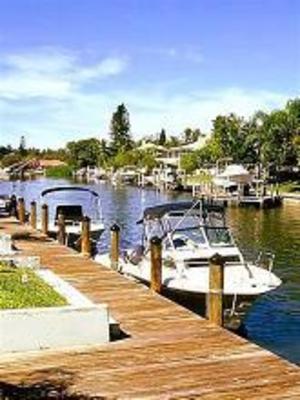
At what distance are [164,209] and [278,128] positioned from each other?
77536 mm

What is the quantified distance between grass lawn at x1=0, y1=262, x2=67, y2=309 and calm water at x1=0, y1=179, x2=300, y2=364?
7759mm

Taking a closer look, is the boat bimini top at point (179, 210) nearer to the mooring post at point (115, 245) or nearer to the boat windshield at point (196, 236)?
the boat windshield at point (196, 236)

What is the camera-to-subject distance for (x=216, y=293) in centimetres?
1541

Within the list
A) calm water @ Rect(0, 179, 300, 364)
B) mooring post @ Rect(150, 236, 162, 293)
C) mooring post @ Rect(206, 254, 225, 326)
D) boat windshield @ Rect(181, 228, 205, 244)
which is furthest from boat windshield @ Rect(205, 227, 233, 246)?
mooring post @ Rect(206, 254, 225, 326)

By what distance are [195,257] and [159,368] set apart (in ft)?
34.6

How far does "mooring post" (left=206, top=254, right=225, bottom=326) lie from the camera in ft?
49.1

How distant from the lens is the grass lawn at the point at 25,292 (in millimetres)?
12883

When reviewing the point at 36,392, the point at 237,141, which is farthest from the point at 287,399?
the point at 237,141

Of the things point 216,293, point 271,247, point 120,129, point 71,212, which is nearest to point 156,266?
point 216,293

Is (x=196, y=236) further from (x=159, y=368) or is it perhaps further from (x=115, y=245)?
(x=159, y=368)

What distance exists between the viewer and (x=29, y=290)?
46.0 feet

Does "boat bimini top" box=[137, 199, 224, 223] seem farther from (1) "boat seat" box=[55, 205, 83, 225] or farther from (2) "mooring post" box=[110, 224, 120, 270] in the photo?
(1) "boat seat" box=[55, 205, 83, 225]

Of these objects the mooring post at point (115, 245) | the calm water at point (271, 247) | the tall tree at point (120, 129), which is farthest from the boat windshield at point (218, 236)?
the tall tree at point (120, 129)

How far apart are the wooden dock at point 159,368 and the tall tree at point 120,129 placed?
586 feet
